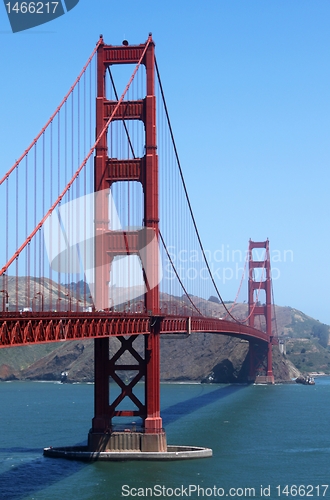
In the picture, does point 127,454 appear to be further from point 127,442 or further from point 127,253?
point 127,253

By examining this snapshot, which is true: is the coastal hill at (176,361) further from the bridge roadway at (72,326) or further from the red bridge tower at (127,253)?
the bridge roadway at (72,326)

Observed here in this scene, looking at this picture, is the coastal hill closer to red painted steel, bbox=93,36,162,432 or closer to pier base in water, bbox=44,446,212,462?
red painted steel, bbox=93,36,162,432

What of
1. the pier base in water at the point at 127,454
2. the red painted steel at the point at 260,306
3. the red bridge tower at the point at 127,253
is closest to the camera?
the pier base in water at the point at 127,454

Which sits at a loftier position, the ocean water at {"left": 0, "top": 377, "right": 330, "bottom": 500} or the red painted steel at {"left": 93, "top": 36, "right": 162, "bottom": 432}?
the red painted steel at {"left": 93, "top": 36, "right": 162, "bottom": 432}

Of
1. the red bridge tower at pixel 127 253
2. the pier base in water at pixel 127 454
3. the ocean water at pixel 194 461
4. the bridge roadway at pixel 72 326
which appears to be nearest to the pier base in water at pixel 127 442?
the red bridge tower at pixel 127 253

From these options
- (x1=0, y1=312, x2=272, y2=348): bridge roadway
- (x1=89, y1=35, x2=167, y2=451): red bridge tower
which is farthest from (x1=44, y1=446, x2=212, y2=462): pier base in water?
(x1=0, y1=312, x2=272, y2=348): bridge roadway
